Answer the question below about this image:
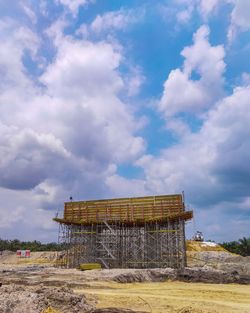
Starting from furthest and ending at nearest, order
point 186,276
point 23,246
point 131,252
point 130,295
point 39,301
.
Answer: point 23,246 → point 131,252 → point 186,276 → point 130,295 → point 39,301

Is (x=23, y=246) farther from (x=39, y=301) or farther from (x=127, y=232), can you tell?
(x=39, y=301)

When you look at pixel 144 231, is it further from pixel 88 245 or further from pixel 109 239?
pixel 88 245

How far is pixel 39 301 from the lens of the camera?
35.4 ft

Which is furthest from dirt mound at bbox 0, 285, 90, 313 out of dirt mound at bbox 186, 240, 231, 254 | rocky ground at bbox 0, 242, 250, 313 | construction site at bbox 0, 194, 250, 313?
dirt mound at bbox 186, 240, 231, 254

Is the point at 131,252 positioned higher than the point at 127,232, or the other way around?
the point at 127,232

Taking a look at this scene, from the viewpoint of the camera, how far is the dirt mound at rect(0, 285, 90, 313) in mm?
10198

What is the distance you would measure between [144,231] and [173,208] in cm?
398

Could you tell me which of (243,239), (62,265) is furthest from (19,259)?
(243,239)

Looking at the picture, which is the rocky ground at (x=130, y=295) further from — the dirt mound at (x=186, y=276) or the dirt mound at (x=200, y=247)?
the dirt mound at (x=200, y=247)

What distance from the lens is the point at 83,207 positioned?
39.2 m

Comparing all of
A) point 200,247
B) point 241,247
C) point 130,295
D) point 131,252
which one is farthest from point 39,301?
point 241,247

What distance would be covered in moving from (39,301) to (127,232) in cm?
2713

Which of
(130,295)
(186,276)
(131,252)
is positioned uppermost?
(131,252)

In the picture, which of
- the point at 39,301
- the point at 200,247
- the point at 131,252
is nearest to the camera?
the point at 39,301
